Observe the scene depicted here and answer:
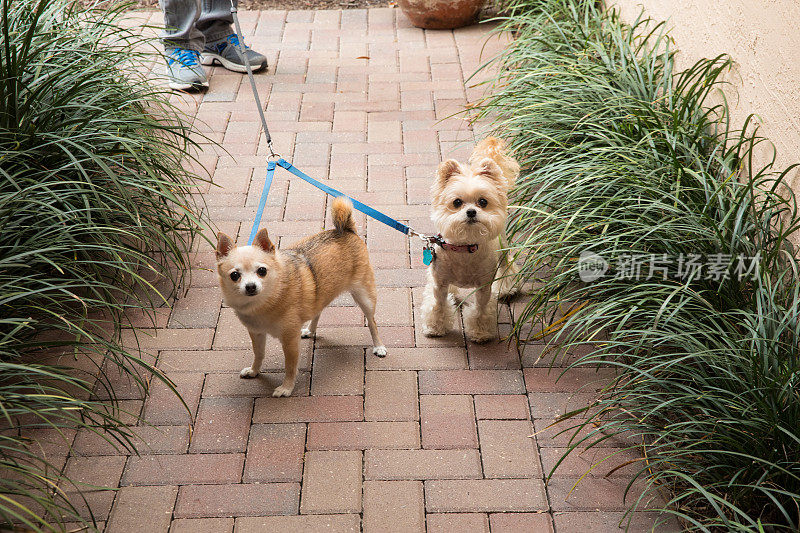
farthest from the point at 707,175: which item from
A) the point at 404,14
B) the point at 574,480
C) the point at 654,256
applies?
the point at 404,14

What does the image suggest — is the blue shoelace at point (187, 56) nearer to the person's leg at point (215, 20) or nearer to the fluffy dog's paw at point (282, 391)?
the person's leg at point (215, 20)

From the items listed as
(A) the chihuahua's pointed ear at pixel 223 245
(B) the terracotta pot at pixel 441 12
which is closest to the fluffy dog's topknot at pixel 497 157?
(A) the chihuahua's pointed ear at pixel 223 245

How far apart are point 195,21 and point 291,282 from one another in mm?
3857

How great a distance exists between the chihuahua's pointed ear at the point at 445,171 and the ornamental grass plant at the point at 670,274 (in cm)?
47

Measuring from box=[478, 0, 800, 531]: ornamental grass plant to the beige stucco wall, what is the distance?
0.11 m

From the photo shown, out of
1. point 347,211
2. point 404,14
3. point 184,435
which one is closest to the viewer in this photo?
point 184,435

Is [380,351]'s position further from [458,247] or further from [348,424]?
[458,247]

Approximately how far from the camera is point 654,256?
3.25 metres

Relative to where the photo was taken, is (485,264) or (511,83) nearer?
(485,264)

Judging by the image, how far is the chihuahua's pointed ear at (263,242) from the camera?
3053 mm

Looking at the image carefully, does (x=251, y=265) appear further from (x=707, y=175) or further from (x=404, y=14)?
(x=404, y=14)

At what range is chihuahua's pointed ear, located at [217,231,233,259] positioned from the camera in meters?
2.95

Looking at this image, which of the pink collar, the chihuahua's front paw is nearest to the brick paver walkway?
the chihuahua's front paw

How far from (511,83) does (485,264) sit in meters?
1.86
